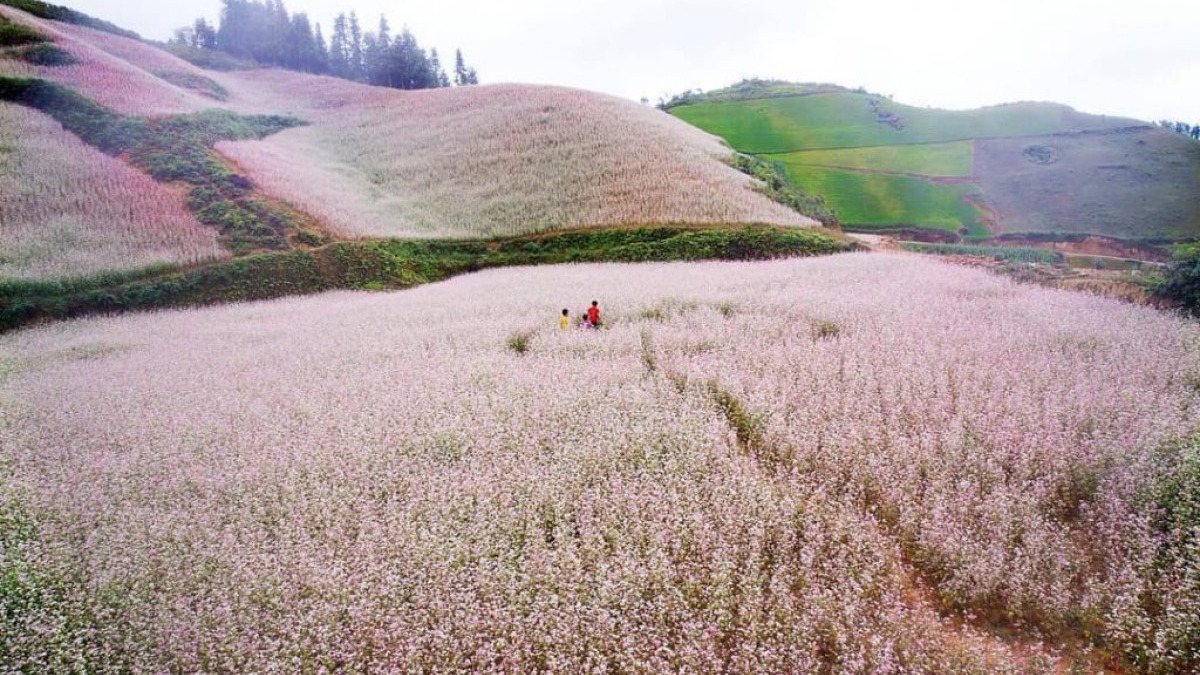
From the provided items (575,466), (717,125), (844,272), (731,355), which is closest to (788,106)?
(717,125)

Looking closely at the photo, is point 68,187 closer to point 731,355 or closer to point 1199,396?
point 731,355

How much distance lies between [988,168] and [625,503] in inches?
1883

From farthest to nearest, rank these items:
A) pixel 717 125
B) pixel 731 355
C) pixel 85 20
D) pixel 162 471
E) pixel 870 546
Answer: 1. pixel 717 125
2. pixel 85 20
3. pixel 731 355
4. pixel 162 471
5. pixel 870 546

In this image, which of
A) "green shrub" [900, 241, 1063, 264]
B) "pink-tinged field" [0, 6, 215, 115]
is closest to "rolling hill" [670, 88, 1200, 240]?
"green shrub" [900, 241, 1063, 264]

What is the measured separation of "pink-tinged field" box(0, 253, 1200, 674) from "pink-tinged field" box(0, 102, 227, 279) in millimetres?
7608

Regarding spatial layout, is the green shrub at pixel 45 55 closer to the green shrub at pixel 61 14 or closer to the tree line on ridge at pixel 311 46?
the green shrub at pixel 61 14

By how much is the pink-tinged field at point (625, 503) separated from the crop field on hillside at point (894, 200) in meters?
25.3

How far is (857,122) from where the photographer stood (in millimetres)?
56812

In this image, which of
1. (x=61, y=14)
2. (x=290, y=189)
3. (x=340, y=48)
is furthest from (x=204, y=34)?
(x=290, y=189)

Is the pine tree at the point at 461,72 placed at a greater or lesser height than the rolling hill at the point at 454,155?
greater

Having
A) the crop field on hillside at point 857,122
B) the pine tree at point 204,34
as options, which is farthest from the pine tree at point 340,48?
the crop field on hillside at point 857,122

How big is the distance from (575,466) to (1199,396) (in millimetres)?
8949

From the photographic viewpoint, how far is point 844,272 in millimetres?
17391

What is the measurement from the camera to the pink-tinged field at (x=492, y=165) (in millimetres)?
26922
